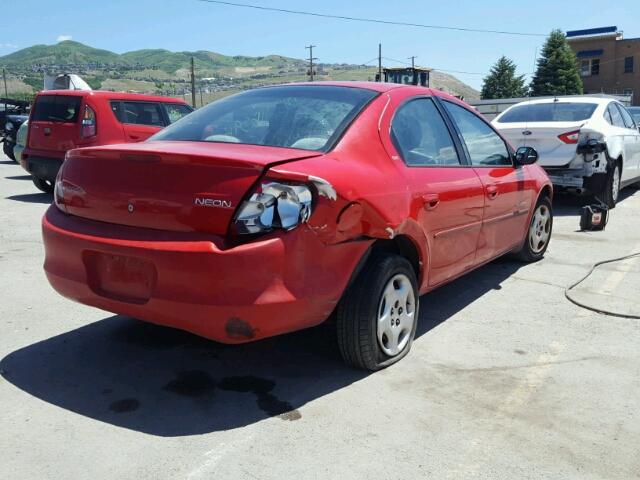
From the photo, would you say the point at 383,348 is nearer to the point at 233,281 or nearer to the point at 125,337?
the point at 233,281

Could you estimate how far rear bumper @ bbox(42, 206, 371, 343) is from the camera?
2838mm

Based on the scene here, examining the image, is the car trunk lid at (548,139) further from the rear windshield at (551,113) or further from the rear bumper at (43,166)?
the rear bumper at (43,166)

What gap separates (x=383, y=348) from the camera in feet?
11.7

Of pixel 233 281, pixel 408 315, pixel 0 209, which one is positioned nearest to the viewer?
pixel 233 281

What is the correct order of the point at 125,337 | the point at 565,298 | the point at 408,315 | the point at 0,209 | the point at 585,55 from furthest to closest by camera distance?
the point at 585,55
the point at 0,209
the point at 565,298
the point at 125,337
the point at 408,315

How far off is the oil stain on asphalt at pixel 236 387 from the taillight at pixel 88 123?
7.07 metres

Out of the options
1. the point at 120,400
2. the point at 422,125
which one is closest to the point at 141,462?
the point at 120,400

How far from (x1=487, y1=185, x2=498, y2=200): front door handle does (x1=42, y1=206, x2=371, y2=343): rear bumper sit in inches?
70.2

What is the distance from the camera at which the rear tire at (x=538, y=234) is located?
6.06 metres

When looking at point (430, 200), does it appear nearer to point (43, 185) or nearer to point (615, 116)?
point (615, 116)

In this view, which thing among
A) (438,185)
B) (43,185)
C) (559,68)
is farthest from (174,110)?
(559,68)

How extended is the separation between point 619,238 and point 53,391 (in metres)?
6.60

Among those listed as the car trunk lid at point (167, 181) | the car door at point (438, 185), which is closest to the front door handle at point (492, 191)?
the car door at point (438, 185)

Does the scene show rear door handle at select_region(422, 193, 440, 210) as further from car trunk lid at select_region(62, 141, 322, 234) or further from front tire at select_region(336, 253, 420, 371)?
car trunk lid at select_region(62, 141, 322, 234)
